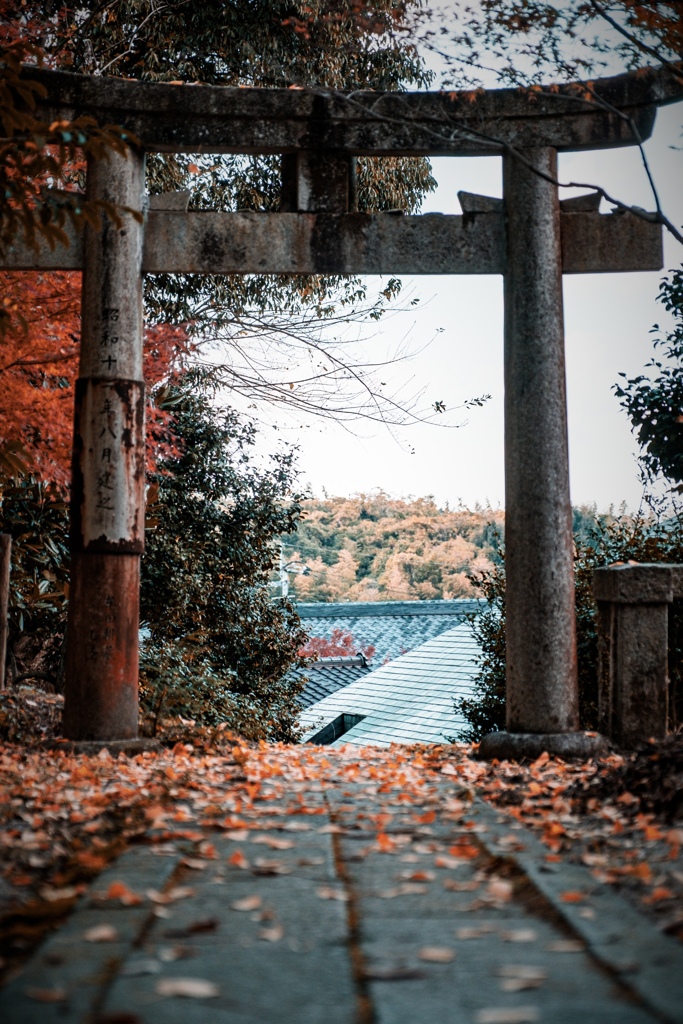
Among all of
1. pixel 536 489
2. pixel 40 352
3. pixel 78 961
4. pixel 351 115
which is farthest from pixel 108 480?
pixel 78 961

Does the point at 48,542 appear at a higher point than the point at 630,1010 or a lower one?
higher

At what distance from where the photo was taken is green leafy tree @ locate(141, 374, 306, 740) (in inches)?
448

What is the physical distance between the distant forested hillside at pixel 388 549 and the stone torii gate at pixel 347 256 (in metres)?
25.4

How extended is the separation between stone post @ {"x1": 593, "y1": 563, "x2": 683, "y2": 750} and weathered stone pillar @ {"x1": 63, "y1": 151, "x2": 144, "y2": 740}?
9.57ft

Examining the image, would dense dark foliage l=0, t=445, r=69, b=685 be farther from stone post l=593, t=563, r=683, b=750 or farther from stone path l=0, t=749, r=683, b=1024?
stone path l=0, t=749, r=683, b=1024

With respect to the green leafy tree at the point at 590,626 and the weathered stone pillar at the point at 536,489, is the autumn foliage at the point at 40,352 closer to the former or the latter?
the weathered stone pillar at the point at 536,489

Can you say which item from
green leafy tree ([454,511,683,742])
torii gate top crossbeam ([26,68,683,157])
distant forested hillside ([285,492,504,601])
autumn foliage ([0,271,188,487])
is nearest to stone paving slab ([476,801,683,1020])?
green leafy tree ([454,511,683,742])

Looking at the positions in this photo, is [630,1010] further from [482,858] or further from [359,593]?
[359,593]

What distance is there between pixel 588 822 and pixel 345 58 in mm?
10422

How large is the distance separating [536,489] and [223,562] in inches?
293

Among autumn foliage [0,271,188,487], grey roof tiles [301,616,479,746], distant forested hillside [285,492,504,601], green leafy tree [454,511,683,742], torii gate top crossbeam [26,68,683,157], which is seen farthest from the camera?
distant forested hillside [285,492,504,601]

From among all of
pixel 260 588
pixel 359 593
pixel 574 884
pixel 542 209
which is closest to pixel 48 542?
pixel 260 588

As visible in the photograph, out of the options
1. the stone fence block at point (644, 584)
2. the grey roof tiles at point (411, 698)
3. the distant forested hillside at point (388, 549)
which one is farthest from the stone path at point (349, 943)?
the distant forested hillside at point (388, 549)

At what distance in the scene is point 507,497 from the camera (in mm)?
5695
